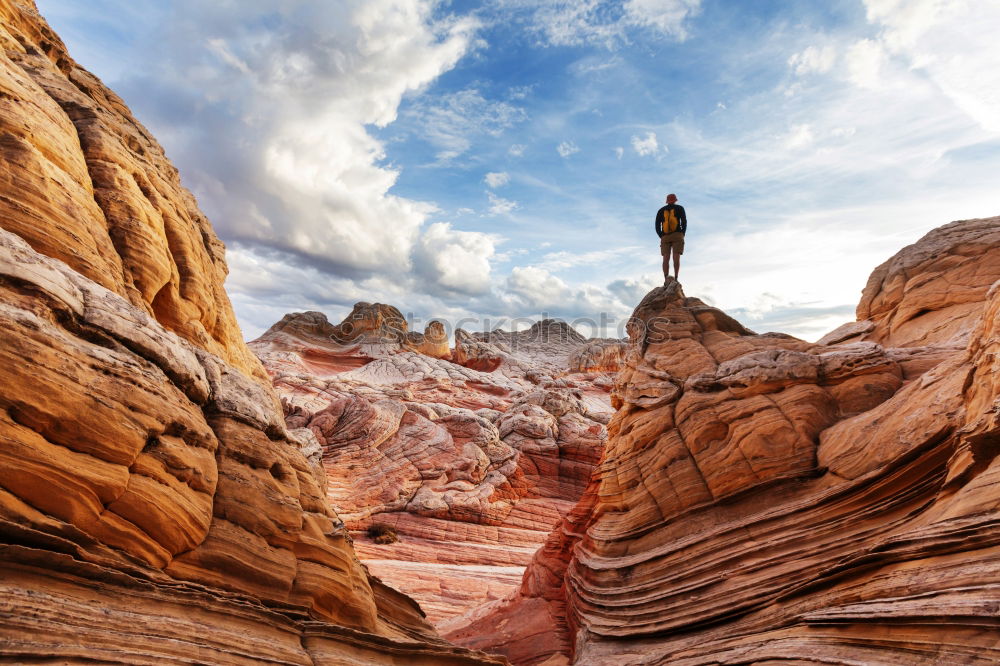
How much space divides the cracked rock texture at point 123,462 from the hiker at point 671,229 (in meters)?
12.5

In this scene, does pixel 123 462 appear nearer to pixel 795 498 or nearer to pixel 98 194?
pixel 98 194

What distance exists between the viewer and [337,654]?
614 cm

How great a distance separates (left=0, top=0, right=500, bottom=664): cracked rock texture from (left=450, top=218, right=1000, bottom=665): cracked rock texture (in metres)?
4.48

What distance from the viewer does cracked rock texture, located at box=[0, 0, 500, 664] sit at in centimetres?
445

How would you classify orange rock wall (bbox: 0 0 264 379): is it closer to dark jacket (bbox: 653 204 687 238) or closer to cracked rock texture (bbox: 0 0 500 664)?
cracked rock texture (bbox: 0 0 500 664)

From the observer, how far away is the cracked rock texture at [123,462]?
4449 mm

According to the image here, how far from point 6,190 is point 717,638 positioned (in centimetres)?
1212

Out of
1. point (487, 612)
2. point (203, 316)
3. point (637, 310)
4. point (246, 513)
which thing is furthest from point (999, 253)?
point (203, 316)

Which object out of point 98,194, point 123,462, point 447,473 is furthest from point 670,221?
point 447,473

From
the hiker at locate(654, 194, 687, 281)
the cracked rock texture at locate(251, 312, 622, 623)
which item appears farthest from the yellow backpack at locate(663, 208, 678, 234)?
the cracked rock texture at locate(251, 312, 622, 623)

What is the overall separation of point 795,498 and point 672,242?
872 centimetres

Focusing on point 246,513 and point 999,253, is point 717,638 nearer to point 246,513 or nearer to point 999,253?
point 246,513

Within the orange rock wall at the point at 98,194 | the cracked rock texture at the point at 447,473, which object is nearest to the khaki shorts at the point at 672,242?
the cracked rock texture at the point at 447,473

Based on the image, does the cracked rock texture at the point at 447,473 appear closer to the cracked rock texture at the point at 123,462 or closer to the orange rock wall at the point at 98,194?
the cracked rock texture at the point at 123,462
